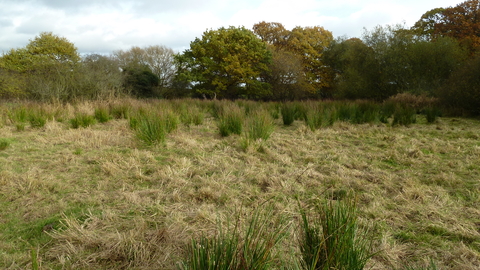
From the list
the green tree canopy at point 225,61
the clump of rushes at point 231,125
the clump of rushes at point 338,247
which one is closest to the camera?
the clump of rushes at point 338,247

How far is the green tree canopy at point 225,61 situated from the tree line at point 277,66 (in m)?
0.08

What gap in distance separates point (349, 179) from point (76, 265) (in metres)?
2.67

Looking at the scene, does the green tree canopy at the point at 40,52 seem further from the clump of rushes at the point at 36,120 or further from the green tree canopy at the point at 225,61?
the clump of rushes at the point at 36,120

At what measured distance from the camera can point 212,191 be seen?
2.75 meters

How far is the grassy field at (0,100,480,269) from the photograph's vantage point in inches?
71.0

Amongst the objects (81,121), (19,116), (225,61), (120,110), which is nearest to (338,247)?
(81,121)

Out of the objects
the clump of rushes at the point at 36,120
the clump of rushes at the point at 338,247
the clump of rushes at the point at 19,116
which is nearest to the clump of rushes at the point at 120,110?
the clump of rushes at the point at 36,120

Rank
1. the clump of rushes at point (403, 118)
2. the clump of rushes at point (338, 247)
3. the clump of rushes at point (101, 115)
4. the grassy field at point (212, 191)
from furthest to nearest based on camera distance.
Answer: the clump of rushes at point (403, 118)
the clump of rushes at point (101, 115)
the grassy field at point (212, 191)
the clump of rushes at point (338, 247)

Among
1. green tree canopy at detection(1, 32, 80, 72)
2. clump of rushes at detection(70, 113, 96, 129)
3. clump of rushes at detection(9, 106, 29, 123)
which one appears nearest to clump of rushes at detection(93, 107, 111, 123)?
clump of rushes at detection(70, 113, 96, 129)

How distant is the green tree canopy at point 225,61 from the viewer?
885 inches

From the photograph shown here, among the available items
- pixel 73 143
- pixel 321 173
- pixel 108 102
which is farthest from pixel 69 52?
pixel 321 173

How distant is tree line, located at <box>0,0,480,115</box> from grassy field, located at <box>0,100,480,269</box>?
19.4ft

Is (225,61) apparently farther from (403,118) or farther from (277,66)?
(403,118)

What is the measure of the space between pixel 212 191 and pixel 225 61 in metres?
20.8
